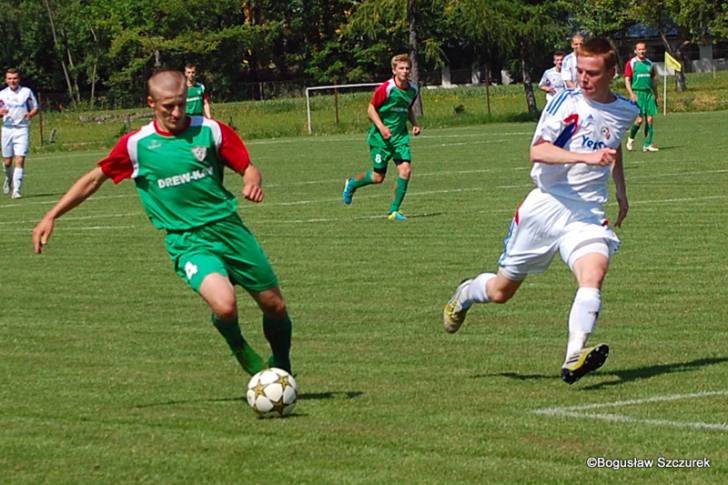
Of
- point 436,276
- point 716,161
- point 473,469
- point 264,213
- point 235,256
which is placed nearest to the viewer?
point 473,469

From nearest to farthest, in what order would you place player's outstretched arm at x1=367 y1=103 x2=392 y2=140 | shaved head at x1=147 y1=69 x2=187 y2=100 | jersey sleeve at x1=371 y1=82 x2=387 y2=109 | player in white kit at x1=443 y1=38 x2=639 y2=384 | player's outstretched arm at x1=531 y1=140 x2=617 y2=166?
1. shaved head at x1=147 y1=69 x2=187 y2=100
2. player's outstretched arm at x1=531 y1=140 x2=617 y2=166
3. player in white kit at x1=443 y1=38 x2=639 y2=384
4. player's outstretched arm at x1=367 y1=103 x2=392 y2=140
5. jersey sleeve at x1=371 y1=82 x2=387 y2=109

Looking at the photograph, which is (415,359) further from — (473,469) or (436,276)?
(436,276)

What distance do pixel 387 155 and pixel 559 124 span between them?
10257 mm

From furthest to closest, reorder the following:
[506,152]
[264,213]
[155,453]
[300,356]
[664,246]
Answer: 1. [506,152]
2. [264,213]
3. [664,246]
4. [300,356]
5. [155,453]

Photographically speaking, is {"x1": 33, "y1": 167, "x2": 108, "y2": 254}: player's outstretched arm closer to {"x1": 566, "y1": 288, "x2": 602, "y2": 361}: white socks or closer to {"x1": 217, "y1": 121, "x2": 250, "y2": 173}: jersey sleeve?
{"x1": 217, "y1": 121, "x2": 250, "y2": 173}: jersey sleeve

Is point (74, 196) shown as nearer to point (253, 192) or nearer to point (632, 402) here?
point (253, 192)

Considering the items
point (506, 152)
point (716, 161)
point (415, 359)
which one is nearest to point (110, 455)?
point (415, 359)

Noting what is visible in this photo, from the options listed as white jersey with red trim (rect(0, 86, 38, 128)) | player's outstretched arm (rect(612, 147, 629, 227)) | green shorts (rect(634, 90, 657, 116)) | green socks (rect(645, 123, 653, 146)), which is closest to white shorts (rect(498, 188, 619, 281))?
player's outstretched arm (rect(612, 147, 629, 227))

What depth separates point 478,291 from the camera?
866cm

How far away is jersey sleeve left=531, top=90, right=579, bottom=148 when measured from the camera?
7.99m

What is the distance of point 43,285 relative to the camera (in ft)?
42.1

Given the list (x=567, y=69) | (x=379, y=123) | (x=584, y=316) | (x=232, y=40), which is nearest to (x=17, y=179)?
(x=379, y=123)

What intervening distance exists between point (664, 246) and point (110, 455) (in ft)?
28.2

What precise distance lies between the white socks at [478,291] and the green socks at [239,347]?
1531mm
